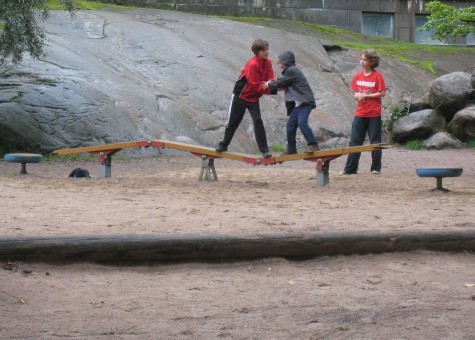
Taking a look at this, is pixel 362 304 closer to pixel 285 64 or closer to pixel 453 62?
pixel 285 64

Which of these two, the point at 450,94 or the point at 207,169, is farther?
the point at 450,94

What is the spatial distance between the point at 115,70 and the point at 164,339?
50.5 feet

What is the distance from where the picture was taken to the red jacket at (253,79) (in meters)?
12.6

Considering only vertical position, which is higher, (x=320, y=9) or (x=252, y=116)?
(x=320, y=9)

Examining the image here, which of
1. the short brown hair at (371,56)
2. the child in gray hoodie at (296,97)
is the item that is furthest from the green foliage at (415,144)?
the child in gray hoodie at (296,97)

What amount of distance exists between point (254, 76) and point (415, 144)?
880 centimetres

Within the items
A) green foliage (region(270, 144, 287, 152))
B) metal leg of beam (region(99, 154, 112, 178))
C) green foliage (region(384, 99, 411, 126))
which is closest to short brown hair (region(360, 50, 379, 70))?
metal leg of beam (region(99, 154, 112, 178))

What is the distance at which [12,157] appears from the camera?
13.7m

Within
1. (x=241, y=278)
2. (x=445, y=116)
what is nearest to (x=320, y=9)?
(x=445, y=116)

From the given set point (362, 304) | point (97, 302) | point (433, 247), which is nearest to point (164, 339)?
point (97, 302)

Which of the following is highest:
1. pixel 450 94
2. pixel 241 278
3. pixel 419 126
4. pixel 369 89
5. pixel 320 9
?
pixel 320 9

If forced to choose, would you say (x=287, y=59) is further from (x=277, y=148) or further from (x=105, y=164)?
(x=277, y=148)

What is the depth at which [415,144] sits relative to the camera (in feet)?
67.5

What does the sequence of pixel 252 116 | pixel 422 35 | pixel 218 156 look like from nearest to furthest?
pixel 252 116, pixel 218 156, pixel 422 35
